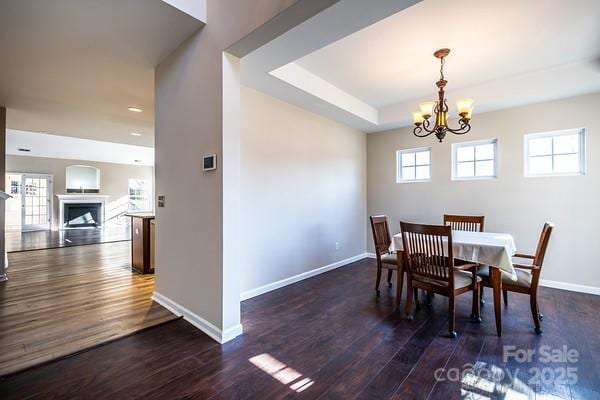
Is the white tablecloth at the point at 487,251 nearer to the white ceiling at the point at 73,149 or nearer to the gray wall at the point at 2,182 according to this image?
the gray wall at the point at 2,182

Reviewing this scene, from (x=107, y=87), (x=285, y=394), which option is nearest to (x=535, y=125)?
A: (x=285, y=394)

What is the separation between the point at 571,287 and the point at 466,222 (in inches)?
56.4

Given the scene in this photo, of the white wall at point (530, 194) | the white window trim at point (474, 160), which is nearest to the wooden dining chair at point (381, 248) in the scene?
the white wall at point (530, 194)

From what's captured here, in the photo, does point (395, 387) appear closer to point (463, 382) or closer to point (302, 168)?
point (463, 382)

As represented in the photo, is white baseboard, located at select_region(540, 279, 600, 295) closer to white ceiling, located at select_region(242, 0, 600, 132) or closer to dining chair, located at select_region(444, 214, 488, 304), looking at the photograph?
dining chair, located at select_region(444, 214, 488, 304)

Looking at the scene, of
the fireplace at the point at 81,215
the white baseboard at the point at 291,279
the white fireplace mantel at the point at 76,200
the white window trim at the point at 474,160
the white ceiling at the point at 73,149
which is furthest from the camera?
the fireplace at the point at 81,215

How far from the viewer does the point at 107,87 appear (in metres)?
3.34

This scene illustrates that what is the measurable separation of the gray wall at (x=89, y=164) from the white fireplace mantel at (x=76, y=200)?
145mm

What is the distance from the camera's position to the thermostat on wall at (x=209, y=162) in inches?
85.9

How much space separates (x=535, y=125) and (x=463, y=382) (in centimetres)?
351

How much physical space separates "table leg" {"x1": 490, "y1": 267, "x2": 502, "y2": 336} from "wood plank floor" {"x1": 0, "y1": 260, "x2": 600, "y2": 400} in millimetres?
120

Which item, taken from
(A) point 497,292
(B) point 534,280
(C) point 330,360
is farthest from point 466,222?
(C) point 330,360

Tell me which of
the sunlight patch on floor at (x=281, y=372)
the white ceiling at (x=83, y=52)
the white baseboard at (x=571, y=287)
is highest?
the white ceiling at (x=83, y=52)

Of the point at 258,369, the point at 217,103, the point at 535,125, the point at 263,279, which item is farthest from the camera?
the point at 535,125
